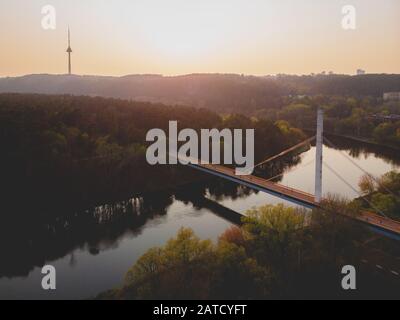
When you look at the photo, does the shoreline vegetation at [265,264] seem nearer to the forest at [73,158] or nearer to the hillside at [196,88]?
the forest at [73,158]

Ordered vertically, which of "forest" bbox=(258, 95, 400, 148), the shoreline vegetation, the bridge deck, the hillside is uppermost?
the hillside

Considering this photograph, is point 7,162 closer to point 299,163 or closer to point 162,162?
point 162,162

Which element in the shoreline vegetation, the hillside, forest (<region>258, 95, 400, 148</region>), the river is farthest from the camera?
the hillside

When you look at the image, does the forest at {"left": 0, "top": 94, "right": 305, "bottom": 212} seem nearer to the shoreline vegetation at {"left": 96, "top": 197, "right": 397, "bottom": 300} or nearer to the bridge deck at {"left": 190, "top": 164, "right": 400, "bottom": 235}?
the bridge deck at {"left": 190, "top": 164, "right": 400, "bottom": 235}

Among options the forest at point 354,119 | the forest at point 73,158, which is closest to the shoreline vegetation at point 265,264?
the forest at point 73,158

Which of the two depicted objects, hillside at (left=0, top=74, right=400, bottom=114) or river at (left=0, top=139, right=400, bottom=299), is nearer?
river at (left=0, top=139, right=400, bottom=299)

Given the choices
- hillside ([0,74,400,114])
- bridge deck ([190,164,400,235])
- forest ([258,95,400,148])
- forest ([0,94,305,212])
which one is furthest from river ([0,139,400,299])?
hillside ([0,74,400,114])

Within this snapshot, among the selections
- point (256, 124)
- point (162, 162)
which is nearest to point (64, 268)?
point (162, 162)
